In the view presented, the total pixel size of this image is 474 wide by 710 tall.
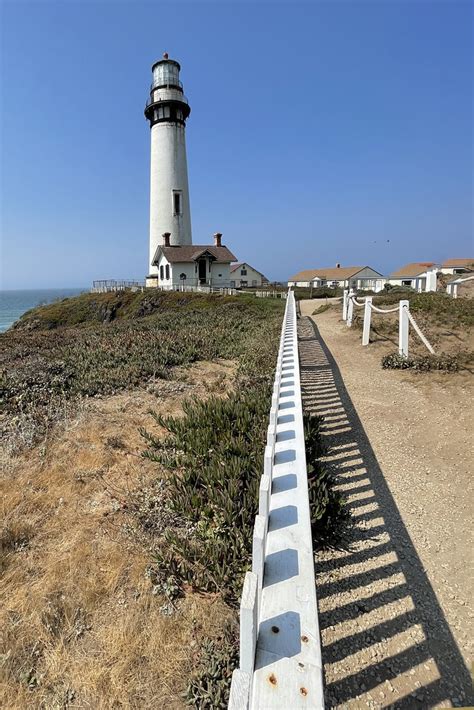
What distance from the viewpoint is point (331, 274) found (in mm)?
73812

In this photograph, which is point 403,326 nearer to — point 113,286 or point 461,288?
point 461,288

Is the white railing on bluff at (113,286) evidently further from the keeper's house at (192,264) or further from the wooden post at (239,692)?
the wooden post at (239,692)

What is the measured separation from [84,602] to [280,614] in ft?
5.47

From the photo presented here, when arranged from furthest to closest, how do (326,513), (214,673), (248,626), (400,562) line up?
(326,513), (400,562), (214,673), (248,626)

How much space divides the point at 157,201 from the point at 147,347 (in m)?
32.6

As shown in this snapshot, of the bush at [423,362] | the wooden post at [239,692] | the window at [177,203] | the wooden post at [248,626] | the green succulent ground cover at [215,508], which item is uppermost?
the window at [177,203]

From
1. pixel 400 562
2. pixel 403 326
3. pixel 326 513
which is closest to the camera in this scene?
pixel 400 562

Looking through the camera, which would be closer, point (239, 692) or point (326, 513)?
point (239, 692)

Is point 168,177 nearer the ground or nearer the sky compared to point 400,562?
nearer the sky

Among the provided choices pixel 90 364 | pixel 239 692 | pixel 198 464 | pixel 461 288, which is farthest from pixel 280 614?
pixel 461 288

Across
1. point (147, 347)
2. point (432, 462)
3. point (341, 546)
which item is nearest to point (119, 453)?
point (341, 546)

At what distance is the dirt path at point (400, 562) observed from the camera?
205 centimetres

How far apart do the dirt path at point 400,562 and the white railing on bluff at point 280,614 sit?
→ 0.88 metres

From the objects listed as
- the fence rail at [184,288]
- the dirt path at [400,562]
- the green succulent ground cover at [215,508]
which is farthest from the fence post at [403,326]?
the fence rail at [184,288]
